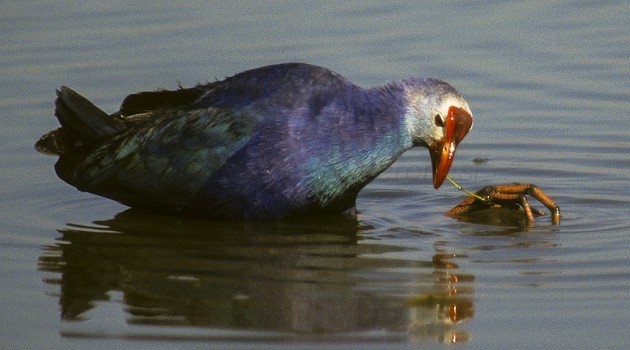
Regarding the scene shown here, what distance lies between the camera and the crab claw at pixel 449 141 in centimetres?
796

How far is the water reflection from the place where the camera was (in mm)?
6234

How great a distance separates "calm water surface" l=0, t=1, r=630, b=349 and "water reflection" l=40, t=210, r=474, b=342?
0.05ft

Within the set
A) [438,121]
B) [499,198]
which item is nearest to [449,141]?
[438,121]

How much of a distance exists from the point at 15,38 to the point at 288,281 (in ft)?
16.3

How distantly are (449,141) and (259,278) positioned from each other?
1.63m

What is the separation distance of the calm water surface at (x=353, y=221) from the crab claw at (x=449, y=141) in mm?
294

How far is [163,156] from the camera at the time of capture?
8062 mm

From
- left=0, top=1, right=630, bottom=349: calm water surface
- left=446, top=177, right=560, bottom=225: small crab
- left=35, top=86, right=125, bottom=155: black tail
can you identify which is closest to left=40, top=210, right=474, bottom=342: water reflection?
left=0, top=1, right=630, bottom=349: calm water surface

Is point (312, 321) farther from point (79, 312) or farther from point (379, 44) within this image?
point (379, 44)

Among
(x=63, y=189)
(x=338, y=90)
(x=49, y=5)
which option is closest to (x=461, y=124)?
(x=338, y=90)

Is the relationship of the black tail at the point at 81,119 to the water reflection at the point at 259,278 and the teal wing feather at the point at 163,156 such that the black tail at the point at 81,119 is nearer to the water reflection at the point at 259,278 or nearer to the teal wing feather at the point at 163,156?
the teal wing feather at the point at 163,156

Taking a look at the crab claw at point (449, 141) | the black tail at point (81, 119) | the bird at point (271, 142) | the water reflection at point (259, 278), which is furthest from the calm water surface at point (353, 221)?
the black tail at point (81, 119)

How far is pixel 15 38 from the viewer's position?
36.5 ft

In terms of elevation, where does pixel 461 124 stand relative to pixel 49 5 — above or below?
below
